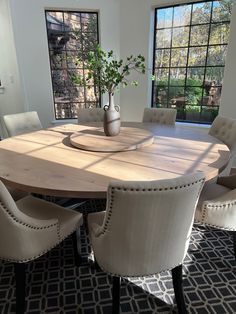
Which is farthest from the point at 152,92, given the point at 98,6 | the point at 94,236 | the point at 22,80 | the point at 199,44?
the point at 94,236

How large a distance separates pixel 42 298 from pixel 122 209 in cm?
100

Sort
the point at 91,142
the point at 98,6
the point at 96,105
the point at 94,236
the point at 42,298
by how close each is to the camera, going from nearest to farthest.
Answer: the point at 94,236 < the point at 42,298 < the point at 91,142 < the point at 98,6 < the point at 96,105

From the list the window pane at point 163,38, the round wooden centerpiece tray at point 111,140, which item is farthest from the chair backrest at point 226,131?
the window pane at point 163,38

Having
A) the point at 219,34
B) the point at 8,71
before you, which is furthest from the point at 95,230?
the point at 8,71

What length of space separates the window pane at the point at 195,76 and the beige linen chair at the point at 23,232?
299 cm

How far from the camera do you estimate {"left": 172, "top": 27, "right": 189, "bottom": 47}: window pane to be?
11.6ft

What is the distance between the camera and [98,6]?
389 centimetres

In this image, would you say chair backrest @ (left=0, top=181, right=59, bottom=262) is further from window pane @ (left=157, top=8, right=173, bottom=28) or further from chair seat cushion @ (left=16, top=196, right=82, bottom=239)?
window pane @ (left=157, top=8, right=173, bottom=28)

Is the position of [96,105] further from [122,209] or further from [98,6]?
[122,209]

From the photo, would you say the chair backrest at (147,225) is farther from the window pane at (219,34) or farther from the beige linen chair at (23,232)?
the window pane at (219,34)

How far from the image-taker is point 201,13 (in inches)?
132

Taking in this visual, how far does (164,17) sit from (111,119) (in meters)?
2.49

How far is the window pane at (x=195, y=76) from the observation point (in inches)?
140

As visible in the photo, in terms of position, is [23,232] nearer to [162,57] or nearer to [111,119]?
[111,119]
